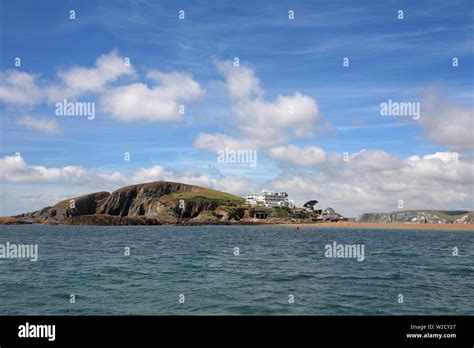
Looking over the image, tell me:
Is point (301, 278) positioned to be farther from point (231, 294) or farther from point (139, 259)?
point (139, 259)

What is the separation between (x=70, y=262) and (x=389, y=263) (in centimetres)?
4621

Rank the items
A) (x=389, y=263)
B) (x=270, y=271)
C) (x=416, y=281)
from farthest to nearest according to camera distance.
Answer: (x=389, y=263) → (x=270, y=271) → (x=416, y=281)

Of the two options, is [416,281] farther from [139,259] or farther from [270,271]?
[139,259]
